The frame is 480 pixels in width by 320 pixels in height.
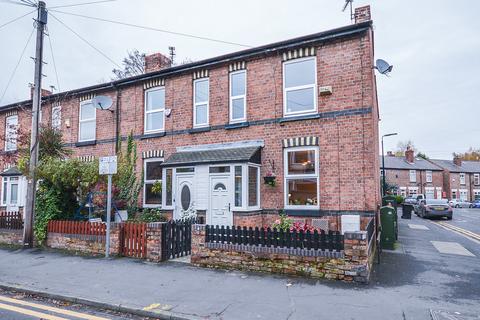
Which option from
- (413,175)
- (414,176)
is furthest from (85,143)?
(414,176)

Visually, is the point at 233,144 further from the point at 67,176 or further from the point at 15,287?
the point at 15,287

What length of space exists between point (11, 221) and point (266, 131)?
9.59 m

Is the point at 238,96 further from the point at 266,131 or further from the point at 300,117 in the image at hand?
the point at 300,117

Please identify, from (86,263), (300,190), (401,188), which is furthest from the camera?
(401,188)

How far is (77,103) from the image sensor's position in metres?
17.0

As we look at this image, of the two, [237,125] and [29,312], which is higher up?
[237,125]

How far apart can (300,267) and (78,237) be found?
679 centimetres

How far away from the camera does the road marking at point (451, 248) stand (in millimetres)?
10009

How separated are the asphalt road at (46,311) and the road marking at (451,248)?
9.81 meters

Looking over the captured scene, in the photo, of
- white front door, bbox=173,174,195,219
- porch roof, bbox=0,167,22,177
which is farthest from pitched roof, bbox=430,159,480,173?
porch roof, bbox=0,167,22,177

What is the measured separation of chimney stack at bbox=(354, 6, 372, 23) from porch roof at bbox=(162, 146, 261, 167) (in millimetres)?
5484

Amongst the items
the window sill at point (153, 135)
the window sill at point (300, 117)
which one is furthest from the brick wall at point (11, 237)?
the window sill at point (300, 117)

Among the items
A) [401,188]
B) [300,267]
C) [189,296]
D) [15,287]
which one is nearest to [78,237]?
[15,287]

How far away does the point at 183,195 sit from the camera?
41.5ft
